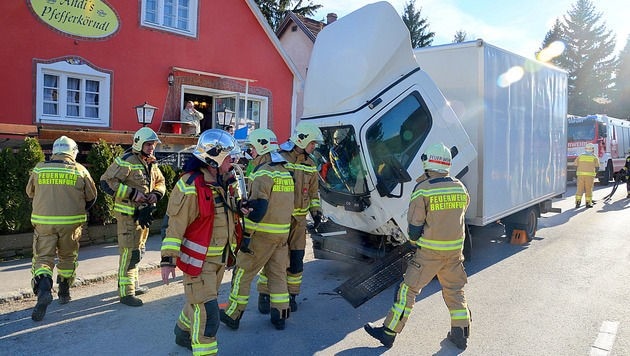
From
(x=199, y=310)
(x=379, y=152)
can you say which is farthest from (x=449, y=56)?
(x=199, y=310)

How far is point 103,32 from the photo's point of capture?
1180 centimetres

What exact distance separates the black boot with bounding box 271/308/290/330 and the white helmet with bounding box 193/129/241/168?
177cm

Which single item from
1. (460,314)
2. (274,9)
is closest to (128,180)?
(460,314)

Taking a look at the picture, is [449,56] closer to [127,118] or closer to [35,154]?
[35,154]

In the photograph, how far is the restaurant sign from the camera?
10.9 m

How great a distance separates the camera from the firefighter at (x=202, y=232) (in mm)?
3670

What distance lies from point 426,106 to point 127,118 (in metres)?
8.84

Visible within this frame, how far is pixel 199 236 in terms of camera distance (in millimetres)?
3760

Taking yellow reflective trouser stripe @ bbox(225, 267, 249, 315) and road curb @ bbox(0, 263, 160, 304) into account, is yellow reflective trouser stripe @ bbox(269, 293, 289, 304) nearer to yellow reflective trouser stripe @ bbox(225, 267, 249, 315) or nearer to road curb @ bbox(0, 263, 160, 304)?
yellow reflective trouser stripe @ bbox(225, 267, 249, 315)

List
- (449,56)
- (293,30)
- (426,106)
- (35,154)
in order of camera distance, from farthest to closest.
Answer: (293,30), (35,154), (449,56), (426,106)

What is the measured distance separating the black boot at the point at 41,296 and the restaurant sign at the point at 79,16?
8.13 metres

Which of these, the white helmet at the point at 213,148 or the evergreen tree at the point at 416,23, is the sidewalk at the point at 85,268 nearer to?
the white helmet at the point at 213,148

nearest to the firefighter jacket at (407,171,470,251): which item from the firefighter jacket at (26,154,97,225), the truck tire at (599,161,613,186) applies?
the firefighter jacket at (26,154,97,225)

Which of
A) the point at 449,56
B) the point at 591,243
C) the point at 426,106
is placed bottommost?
the point at 591,243
